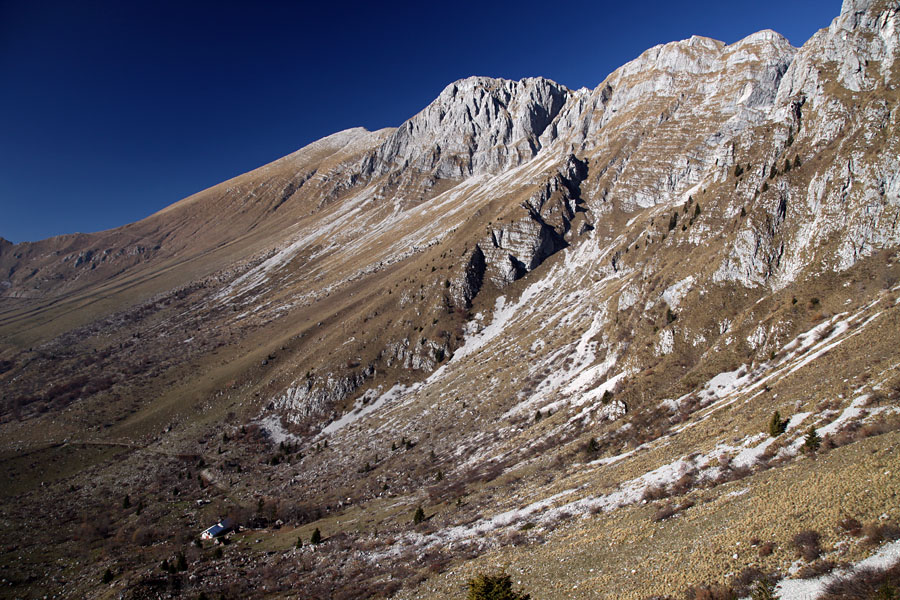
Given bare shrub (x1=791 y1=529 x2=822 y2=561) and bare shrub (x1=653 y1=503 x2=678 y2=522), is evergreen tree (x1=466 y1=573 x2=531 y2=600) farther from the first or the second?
bare shrub (x1=791 y1=529 x2=822 y2=561)

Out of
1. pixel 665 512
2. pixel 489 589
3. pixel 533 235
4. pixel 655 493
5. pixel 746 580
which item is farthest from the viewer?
pixel 533 235

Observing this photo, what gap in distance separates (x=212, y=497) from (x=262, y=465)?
1432 cm

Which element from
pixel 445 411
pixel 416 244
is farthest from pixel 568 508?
pixel 416 244

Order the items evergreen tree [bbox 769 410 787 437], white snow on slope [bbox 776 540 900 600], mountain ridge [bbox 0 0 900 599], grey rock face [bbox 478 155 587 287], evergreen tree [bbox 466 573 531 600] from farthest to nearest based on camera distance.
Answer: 1. grey rock face [bbox 478 155 587 287]
2. evergreen tree [bbox 769 410 787 437]
3. mountain ridge [bbox 0 0 900 599]
4. evergreen tree [bbox 466 573 531 600]
5. white snow on slope [bbox 776 540 900 600]

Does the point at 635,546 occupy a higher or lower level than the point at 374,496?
higher

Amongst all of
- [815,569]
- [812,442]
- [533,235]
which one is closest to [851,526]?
[815,569]

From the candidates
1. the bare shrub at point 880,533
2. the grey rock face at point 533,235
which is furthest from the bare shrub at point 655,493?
the grey rock face at point 533,235

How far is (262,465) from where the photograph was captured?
296 ft

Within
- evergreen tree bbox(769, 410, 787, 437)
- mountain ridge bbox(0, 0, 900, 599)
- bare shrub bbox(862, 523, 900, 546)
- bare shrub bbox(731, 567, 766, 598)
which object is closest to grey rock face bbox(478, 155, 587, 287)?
mountain ridge bbox(0, 0, 900, 599)

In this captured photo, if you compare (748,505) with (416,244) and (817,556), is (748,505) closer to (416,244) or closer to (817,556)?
(817,556)

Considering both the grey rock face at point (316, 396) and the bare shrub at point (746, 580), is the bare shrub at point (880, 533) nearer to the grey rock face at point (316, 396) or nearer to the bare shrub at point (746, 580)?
the bare shrub at point (746, 580)

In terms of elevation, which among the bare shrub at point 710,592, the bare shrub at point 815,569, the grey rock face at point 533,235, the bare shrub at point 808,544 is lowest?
the bare shrub at point 710,592

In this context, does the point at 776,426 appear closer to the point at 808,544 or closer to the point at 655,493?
the point at 655,493

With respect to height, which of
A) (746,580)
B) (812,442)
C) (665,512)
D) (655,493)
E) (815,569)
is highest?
(815,569)
